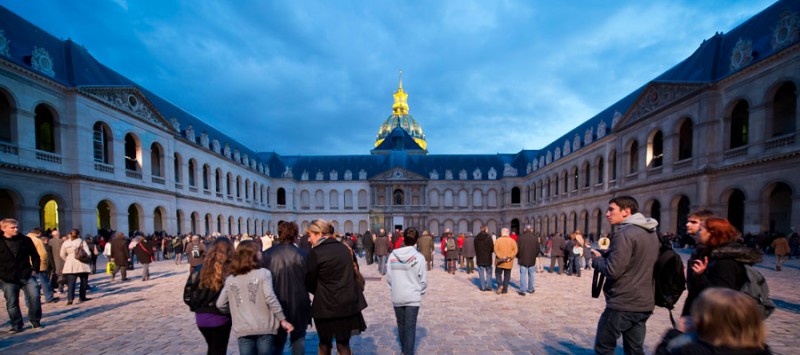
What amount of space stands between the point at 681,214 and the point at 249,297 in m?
29.0

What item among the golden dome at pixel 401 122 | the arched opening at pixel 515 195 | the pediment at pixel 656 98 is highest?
the golden dome at pixel 401 122

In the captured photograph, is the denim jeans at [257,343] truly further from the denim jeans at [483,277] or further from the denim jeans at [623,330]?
the denim jeans at [483,277]

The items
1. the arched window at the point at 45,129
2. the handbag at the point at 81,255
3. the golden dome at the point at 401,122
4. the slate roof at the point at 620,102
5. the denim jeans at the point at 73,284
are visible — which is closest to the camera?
the handbag at the point at 81,255

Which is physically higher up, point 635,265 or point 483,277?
point 635,265

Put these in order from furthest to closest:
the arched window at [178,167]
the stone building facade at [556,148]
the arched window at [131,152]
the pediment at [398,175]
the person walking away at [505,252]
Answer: the pediment at [398,175] < the arched window at [178,167] < the arched window at [131,152] < the stone building facade at [556,148] < the person walking away at [505,252]

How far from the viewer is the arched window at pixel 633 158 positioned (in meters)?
26.2

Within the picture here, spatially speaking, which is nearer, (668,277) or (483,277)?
(668,277)

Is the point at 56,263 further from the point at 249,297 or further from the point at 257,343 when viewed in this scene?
the point at 249,297

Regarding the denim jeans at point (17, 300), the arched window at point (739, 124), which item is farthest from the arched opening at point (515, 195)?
the denim jeans at point (17, 300)

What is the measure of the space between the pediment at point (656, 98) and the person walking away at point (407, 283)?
2346 centimetres

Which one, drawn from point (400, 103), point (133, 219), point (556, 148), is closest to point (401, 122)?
point (400, 103)

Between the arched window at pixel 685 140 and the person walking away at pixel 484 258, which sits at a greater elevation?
the arched window at pixel 685 140

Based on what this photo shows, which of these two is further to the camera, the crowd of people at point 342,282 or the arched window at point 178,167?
the arched window at point 178,167

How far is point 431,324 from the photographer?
6934 mm
